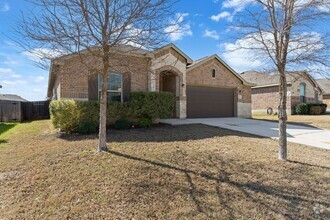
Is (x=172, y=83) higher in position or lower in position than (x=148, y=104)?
higher

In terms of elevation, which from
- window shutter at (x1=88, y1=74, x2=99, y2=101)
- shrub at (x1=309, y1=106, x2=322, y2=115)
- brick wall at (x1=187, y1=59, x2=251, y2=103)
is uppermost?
brick wall at (x1=187, y1=59, x2=251, y2=103)

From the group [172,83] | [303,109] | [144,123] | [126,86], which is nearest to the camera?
[144,123]

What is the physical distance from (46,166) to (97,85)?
7.10 meters

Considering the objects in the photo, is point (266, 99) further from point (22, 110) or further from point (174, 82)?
point (22, 110)

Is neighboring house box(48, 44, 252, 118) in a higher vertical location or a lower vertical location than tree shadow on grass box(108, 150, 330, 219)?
higher

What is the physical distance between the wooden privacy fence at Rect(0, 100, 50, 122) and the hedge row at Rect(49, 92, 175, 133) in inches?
357

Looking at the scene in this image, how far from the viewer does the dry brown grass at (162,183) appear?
3.34 m

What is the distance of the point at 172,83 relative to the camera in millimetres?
15484

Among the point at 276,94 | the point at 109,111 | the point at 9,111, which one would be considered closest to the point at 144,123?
the point at 109,111

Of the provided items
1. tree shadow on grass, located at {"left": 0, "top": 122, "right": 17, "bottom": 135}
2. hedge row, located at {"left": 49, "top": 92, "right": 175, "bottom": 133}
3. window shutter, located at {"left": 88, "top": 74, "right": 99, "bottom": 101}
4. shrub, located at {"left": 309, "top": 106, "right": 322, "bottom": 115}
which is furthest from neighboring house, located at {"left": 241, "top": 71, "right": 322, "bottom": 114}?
tree shadow on grass, located at {"left": 0, "top": 122, "right": 17, "bottom": 135}

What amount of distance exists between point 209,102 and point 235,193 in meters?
13.8

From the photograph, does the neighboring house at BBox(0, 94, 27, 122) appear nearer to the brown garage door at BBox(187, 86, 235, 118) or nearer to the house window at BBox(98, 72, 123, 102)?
the house window at BBox(98, 72, 123, 102)

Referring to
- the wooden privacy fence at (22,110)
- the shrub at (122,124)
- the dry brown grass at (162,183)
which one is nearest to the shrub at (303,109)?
the dry brown grass at (162,183)

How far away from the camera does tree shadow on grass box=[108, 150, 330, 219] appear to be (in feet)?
11.1
